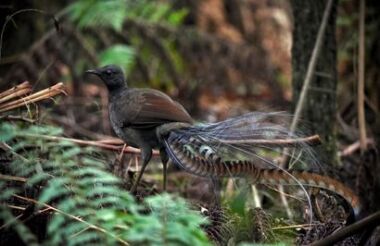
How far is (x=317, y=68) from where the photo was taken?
535 cm

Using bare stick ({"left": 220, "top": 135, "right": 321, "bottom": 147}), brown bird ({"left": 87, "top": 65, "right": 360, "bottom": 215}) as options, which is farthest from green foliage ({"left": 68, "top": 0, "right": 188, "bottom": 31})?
bare stick ({"left": 220, "top": 135, "right": 321, "bottom": 147})

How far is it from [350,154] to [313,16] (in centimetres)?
123

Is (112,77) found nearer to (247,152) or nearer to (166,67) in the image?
(247,152)

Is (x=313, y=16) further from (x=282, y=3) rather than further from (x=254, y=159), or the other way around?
(x=282, y=3)

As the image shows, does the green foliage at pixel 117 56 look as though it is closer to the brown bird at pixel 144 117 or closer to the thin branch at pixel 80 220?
the brown bird at pixel 144 117

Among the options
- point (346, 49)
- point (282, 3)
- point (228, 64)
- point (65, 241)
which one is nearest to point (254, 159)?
point (65, 241)

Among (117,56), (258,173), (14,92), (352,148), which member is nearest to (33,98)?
(14,92)

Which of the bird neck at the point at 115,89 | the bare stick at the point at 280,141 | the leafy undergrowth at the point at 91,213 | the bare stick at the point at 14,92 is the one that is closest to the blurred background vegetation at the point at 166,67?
the leafy undergrowth at the point at 91,213

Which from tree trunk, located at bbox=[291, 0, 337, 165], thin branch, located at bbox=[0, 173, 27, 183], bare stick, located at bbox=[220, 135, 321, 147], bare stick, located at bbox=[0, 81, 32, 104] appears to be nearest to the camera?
thin branch, located at bbox=[0, 173, 27, 183]

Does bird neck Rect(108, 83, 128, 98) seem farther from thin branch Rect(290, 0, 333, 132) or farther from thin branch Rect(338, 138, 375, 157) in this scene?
thin branch Rect(338, 138, 375, 157)

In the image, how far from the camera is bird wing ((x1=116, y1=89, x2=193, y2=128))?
166 inches

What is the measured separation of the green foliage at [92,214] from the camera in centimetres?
252

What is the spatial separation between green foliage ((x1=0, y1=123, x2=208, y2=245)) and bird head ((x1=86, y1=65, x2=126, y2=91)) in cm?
121

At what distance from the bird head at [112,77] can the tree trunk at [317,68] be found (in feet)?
4.71
